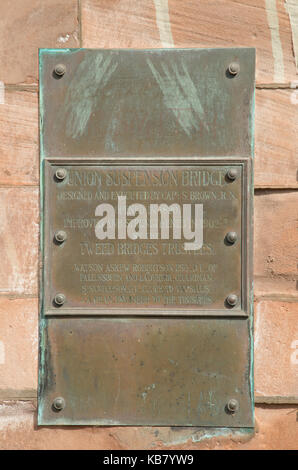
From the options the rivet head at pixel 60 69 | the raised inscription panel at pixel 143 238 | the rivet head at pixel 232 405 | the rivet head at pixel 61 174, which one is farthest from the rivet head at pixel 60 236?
the rivet head at pixel 232 405

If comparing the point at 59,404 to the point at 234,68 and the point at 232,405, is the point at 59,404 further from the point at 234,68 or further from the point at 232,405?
the point at 234,68

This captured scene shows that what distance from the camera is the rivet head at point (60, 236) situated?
9.75 feet

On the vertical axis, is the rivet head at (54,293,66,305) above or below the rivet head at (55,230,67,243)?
below

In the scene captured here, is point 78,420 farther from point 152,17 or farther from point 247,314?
point 152,17

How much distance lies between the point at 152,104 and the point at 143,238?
0.66m

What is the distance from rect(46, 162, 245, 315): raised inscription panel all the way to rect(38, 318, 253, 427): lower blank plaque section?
0.28ft

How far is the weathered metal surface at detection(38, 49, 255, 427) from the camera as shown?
297 cm

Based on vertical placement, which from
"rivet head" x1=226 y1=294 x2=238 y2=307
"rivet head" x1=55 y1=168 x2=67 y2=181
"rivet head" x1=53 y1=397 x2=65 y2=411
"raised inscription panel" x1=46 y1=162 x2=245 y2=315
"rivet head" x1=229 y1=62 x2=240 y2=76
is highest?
"rivet head" x1=229 y1=62 x2=240 y2=76

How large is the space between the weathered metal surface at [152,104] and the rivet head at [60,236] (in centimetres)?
38

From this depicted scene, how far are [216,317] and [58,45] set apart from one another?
1.55m

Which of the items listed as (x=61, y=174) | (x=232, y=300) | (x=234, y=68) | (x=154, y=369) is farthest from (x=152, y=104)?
(x=154, y=369)

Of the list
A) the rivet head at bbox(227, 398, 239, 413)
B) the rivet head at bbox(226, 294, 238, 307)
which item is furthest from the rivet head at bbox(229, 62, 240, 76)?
the rivet head at bbox(227, 398, 239, 413)

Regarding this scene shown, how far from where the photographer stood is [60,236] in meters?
2.97

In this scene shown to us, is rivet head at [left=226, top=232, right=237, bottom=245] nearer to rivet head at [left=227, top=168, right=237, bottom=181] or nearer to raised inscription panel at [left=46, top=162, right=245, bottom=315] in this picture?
raised inscription panel at [left=46, top=162, right=245, bottom=315]
